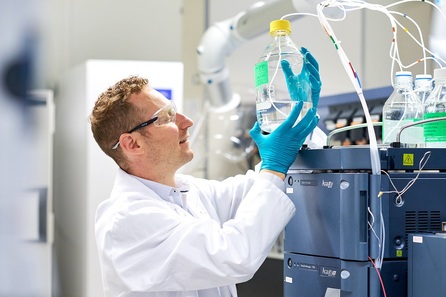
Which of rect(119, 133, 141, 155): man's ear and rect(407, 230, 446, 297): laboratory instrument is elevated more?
rect(119, 133, 141, 155): man's ear

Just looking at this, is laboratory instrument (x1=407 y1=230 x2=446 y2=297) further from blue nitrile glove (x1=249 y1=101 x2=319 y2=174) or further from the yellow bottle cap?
the yellow bottle cap

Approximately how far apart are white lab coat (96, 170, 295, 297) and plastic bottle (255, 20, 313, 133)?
184mm

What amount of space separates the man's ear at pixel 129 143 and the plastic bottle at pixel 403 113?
2.09 feet

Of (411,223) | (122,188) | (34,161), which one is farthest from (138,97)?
(34,161)

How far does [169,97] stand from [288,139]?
1.58 m

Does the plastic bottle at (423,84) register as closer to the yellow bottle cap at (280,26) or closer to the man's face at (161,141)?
the yellow bottle cap at (280,26)

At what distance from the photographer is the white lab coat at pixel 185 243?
1.41 meters

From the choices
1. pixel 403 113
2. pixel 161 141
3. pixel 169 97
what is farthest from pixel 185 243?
pixel 169 97

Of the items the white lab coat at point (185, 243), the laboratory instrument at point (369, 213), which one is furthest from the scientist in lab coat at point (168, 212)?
the laboratory instrument at point (369, 213)

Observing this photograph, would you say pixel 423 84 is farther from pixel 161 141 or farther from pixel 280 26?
pixel 161 141

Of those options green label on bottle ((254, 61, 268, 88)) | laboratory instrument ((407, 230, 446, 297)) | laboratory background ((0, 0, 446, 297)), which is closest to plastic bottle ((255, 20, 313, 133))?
green label on bottle ((254, 61, 268, 88))

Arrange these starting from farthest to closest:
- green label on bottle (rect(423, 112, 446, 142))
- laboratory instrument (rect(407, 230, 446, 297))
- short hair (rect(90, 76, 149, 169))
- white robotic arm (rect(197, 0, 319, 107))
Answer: white robotic arm (rect(197, 0, 319, 107))
short hair (rect(90, 76, 149, 169))
green label on bottle (rect(423, 112, 446, 142))
laboratory instrument (rect(407, 230, 446, 297))

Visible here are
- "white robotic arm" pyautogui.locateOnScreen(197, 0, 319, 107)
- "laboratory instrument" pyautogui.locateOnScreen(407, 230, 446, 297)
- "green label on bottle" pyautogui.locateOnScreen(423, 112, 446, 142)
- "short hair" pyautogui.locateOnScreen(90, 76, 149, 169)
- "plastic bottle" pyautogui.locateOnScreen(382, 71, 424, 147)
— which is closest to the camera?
"laboratory instrument" pyautogui.locateOnScreen(407, 230, 446, 297)

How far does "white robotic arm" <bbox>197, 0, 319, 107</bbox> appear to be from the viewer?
3105 mm
